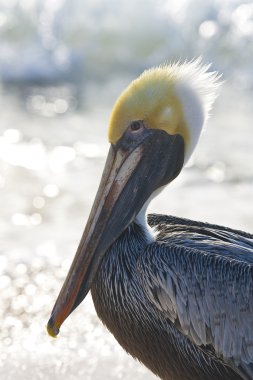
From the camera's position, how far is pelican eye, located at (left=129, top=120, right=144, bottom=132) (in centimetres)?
393

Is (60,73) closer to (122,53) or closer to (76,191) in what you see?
(122,53)

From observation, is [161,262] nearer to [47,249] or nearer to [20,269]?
[20,269]

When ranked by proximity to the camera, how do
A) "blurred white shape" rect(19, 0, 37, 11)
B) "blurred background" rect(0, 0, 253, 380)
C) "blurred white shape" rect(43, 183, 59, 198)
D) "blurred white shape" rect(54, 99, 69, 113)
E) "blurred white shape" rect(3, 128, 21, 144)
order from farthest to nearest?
"blurred white shape" rect(19, 0, 37, 11), "blurred white shape" rect(54, 99, 69, 113), "blurred white shape" rect(3, 128, 21, 144), "blurred white shape" rect(43, 183, 59, 198), "blurred background" rect(0, 0, 253, 380)

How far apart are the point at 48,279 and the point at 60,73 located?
5351mm

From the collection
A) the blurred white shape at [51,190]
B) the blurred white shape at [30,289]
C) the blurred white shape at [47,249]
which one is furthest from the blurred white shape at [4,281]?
the blurred white shape at [51,190]

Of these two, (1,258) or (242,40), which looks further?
(242,40)

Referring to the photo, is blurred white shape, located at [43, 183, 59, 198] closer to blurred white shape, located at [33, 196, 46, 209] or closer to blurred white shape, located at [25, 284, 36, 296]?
blurred white shape, located at [33, 196, 46, 209]

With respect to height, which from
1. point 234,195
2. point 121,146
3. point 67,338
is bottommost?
point 67,338

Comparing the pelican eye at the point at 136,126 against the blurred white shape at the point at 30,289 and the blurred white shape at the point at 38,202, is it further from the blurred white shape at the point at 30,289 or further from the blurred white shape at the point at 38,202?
the blurred white shape at the point at 38,202

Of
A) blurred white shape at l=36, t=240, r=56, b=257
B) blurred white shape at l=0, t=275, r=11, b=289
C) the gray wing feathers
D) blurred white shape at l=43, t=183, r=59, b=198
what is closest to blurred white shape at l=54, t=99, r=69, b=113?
blurred white shape at l=43, t=183, r=59, b=198

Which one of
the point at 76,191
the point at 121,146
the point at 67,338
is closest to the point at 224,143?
the point at 76,191

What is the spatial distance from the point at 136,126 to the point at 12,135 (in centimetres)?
442

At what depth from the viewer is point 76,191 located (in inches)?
279

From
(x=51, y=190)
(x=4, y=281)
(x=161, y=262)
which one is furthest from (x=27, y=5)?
(x=161, y=262)
